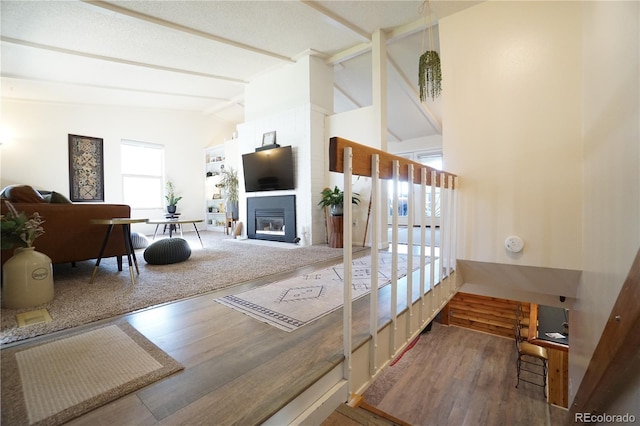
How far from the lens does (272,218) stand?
507 centimetres

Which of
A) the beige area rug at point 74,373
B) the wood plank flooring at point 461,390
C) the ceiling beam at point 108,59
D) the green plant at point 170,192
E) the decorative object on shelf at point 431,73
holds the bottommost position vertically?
the wood plank flooring at point 461,390

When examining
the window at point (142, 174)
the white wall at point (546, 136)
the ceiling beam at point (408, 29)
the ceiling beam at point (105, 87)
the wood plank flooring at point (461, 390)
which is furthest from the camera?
the window at point (142, 174)

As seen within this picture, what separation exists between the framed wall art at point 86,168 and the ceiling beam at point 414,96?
6352 mm

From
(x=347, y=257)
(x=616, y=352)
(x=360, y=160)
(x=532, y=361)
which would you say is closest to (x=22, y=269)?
(x=347, y=257)

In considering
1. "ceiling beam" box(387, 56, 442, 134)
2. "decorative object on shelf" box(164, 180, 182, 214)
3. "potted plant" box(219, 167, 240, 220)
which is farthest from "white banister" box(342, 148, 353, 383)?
"decorative object on shelf" box(164, 180, 182, 214)

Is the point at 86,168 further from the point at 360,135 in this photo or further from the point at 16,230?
the point at 360,135

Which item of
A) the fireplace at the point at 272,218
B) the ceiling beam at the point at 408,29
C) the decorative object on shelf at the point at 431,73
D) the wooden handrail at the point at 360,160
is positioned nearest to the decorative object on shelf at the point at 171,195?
the fireplace at the point at 272,218

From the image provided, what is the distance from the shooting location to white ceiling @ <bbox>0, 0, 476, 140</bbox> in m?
3.16

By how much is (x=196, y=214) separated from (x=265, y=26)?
5173mm

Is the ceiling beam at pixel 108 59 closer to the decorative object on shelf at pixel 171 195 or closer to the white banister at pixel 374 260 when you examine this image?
the decorative object on shelf at pixel 171 195

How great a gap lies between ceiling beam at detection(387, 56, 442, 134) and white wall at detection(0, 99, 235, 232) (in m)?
5.10

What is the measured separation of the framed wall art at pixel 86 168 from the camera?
5.41 meters

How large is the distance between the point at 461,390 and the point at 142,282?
16.0 ft

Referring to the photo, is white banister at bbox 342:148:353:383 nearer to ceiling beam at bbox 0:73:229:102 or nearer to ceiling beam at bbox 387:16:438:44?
ceiling beam at bbox 387:16:438:44
